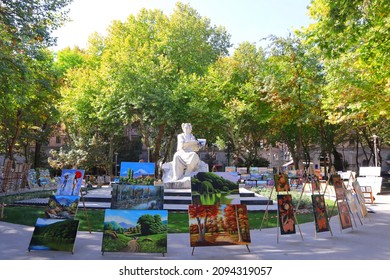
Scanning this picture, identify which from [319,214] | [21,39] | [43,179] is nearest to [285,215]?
[319,214]

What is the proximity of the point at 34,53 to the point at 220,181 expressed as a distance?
12.4 metres

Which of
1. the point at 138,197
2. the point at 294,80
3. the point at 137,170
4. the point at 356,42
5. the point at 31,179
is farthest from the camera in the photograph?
the point at 294,80

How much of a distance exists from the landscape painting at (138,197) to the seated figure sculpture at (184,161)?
25.6 feet

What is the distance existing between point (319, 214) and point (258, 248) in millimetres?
2024

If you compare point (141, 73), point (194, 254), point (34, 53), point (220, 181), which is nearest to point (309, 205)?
point (220, 181)

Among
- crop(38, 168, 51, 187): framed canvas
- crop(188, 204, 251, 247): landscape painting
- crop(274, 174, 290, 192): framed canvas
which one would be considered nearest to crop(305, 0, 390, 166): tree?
crop(274, 174, 290, 192): framed canvas

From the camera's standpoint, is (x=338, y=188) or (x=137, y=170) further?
(x=137, y=170)

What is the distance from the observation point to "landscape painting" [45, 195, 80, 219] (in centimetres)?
732

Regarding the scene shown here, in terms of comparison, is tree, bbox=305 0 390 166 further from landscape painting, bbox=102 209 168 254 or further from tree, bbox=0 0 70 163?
tree, bbox=0 0 70 163

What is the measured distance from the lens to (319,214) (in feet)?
26.3

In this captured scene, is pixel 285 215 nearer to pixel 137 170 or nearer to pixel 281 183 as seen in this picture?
pixel 281 183

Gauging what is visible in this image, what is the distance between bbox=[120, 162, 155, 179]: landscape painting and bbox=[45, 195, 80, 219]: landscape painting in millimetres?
4599

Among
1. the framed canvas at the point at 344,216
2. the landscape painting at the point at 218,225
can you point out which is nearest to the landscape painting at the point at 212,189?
the landscape painting at the point at 218,225

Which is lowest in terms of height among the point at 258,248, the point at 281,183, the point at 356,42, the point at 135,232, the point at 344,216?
the point at 258,248
